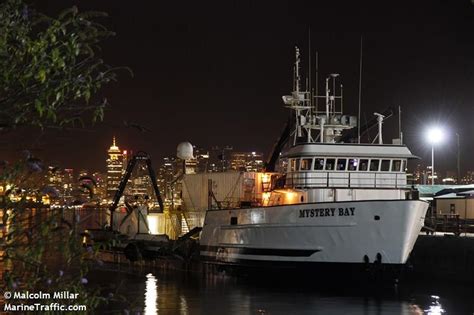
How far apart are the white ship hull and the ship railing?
209cm

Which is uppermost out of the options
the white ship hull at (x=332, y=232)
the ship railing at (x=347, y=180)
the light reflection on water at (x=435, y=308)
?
the ship railing at (x=347, y=180)

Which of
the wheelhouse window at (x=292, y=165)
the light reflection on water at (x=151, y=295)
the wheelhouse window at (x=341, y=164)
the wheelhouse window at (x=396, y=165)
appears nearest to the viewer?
the light reflection on water at (x=151, y=295)

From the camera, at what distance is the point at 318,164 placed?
3584cm

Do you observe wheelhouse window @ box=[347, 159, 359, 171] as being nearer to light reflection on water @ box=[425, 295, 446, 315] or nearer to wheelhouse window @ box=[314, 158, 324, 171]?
wheelhouse window @ box=[314, 158, 324, 171]

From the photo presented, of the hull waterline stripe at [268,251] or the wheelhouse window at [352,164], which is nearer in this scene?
the hull waterline stripe at [268,251]

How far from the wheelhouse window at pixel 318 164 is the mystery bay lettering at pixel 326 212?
3.06 metres

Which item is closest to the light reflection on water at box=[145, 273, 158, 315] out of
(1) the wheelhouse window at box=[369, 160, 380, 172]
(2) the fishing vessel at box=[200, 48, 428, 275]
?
(2) the fishing vessel at box=[200, 48, 428, 275]

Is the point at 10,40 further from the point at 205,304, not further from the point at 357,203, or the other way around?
the point at 357,203

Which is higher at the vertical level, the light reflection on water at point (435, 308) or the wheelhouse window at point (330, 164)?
the wheelhouse window at point (330, 164)

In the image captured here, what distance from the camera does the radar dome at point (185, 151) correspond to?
5100 cm

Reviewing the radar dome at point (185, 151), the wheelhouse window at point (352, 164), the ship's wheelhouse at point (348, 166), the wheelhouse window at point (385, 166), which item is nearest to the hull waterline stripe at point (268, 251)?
the ship's wheelhouse at point (348, 166)

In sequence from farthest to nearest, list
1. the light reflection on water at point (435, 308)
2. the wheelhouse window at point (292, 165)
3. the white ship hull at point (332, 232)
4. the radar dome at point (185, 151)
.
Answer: the radar dome at point (185, 151), the wheelhouse window at point (292, 165), the white ship hull at point (332, 232), the light reflection on water at point (435, 308)

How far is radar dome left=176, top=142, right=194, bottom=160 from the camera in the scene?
51000 mm

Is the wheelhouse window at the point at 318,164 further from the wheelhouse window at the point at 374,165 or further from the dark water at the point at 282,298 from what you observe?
the dark water at the point at 282,298
